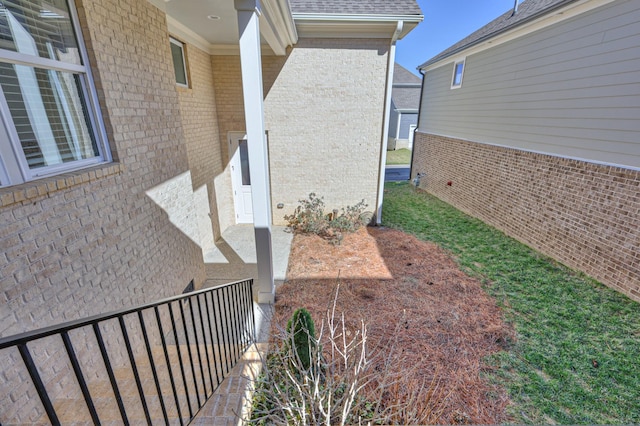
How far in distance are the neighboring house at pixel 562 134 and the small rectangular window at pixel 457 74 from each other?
368 millimetres

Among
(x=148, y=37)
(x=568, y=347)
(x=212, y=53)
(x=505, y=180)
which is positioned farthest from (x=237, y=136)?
(x=568, y=347)

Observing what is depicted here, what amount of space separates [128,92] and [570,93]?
727cm

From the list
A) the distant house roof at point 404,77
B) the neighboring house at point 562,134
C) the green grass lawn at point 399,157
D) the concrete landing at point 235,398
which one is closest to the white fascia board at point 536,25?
the neighboring house at point 562,134

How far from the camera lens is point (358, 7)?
6.10 m

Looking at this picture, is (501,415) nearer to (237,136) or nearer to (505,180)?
(505,180)

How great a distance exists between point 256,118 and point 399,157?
58.4ft

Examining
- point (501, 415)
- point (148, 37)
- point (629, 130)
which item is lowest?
point (501, 415)

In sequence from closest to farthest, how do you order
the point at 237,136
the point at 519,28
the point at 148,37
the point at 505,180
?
the point at 148,37
the point at 519,28
the point at 505,180
the point at 237,136

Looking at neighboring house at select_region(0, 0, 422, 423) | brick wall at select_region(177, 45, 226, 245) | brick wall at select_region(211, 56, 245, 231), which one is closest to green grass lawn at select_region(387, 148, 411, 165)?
neighboring house at select_region(0, 0, 422, 423)

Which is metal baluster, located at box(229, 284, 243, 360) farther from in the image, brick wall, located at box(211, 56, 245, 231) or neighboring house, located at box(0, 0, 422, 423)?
brick wall, located at box(211, 56, 245, 231)

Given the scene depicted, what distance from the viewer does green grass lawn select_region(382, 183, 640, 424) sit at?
9.26ft

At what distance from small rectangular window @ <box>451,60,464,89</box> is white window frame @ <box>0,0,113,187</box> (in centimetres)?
989

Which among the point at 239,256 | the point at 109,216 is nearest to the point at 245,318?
the point at 109,216

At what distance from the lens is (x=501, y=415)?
8.93 feet
